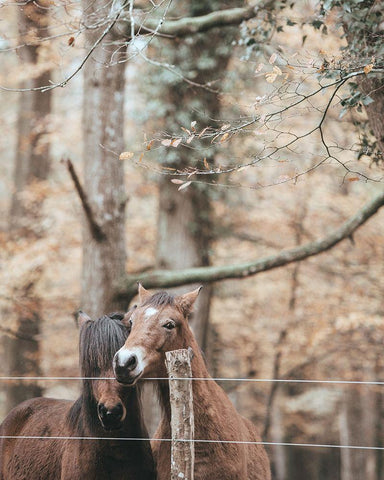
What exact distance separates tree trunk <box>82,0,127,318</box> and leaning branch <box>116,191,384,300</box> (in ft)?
0.91

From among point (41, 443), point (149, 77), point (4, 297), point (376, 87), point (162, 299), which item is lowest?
point (41, 443)

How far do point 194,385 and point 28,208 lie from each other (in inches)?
383

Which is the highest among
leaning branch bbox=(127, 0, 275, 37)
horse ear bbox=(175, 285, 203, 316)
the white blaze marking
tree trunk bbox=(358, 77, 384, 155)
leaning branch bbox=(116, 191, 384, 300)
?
leaning branch bbox=(127, 0, 275, 37)

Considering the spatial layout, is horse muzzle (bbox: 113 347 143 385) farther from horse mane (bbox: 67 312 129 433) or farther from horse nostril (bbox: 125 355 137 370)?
horse mane (bbox: 67 312 129 433)

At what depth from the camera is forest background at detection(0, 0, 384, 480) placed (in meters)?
7.98

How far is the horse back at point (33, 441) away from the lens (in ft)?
17.5

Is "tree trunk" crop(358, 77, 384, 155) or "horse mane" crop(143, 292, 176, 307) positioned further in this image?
"tree trunk" crop(358, 77, 384, 155)

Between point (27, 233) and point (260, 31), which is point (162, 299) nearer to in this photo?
point (260, 31)

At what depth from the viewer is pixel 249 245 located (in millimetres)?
14797

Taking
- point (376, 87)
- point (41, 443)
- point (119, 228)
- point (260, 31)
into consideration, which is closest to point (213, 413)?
point (41, 443)

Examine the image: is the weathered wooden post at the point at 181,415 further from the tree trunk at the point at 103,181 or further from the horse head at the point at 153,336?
the tree trunk at the point at 103,181

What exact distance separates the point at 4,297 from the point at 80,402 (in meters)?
6.76

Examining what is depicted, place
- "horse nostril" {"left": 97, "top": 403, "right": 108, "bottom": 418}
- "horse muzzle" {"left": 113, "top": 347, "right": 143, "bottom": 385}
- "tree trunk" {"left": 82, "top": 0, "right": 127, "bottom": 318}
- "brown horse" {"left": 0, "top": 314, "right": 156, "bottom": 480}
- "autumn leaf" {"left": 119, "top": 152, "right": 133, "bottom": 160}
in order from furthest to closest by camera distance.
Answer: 1. "tree trunk" {"left": 82, "top": 0, "right": 127, "bottom": 318}
2. "autumn leaf" {"left": 119, "top": 152, "right": 133, "bottom": 160}
3. "brown horse" {"left": 0, "top": 314, "right": 156, "bottom": 480}
4. "horse nostril" {"left": 97, "top": 403, "right": 108, "bottom": 418}
5. "horse muzzle" {"left": 113, "top": 347, "right": 143, "bottom": 385}

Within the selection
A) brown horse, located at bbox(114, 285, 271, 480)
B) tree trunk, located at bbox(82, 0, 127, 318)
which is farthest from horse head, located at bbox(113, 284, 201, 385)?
tree trunk, located at bbox(82, 0, 127, 318)
